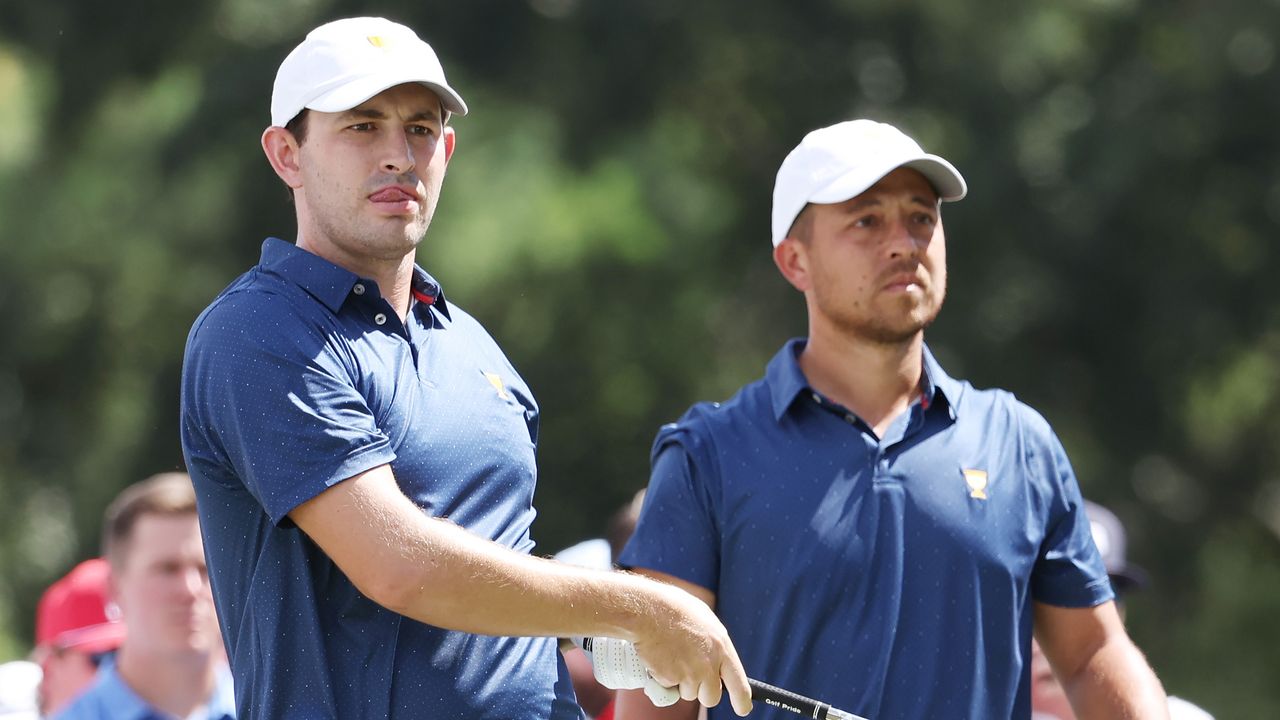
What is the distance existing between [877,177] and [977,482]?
2.14 feet

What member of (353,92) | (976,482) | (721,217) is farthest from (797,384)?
(721,217)

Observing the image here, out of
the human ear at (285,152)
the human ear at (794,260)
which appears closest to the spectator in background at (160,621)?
the human ear at (794,260)

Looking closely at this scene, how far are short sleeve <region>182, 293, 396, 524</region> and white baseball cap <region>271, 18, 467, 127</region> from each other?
376 millimetres

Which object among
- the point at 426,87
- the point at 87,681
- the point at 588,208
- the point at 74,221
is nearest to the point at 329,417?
the point at 426,87

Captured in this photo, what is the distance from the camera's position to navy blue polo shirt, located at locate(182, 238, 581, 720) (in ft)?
9.35

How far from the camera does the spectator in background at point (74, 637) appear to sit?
5746mm

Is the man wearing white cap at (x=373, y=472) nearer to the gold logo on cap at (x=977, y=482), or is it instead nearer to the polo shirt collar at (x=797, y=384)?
the polo shirt collar at (x=797, y=384)

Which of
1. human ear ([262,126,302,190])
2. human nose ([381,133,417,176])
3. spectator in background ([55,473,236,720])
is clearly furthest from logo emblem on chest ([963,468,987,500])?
spectator in background ([55,473,236,720])

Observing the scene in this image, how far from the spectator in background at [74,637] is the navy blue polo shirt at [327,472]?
2.90 m

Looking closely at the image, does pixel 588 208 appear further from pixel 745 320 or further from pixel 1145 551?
pixel 1145 551

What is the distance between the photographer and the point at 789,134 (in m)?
12.3

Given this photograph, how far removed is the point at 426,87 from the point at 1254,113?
926cm

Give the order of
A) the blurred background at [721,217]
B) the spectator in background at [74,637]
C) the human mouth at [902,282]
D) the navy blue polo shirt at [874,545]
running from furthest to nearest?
1. the blurred background at [721,217]
2. the spectator in background at [74,637]
3. the human mouth at [902,282]
4. the navy blue polo shirt at [874,545]

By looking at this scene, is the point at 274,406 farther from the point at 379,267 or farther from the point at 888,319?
the point at 888,319
